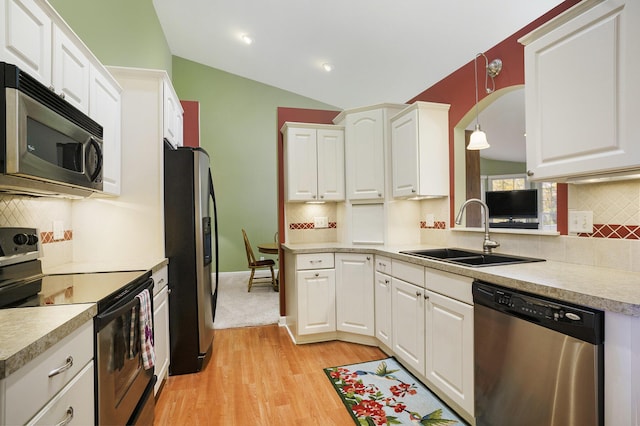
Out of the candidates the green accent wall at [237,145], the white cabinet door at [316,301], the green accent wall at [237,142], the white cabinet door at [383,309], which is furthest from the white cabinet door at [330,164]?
the green accent wall at [237,145]

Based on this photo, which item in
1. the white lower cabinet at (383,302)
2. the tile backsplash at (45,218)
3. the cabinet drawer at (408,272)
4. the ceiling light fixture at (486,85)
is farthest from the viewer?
the white lower cabinet at (383,302)

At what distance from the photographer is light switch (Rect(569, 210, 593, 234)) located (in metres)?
1.71

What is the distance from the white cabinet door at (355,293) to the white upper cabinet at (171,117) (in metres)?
1.80

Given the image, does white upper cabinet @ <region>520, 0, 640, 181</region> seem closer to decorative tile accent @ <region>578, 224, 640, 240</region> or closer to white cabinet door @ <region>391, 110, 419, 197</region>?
decorative tile accent @ <region>578, 224, 640, 240</region>

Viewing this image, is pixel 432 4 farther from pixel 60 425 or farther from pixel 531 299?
pixel 60 425

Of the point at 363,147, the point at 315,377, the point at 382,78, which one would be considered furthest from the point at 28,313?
the point at 382,78

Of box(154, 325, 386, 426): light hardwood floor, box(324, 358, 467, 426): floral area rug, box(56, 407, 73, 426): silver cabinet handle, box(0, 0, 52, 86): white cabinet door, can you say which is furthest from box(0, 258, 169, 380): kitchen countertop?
box(324, 358, 467, 426): floral area rug

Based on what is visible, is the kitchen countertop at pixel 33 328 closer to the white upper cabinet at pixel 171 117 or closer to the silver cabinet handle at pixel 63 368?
the silver cabinet handle at pixel 63 368

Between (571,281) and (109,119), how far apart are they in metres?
2.76

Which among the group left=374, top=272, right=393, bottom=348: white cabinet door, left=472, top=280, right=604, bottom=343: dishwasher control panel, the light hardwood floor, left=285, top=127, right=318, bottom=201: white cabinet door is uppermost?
left=285, top=127, right=318, bottom=201: white cabinet door

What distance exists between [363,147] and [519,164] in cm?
511

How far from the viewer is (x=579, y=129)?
1437mm

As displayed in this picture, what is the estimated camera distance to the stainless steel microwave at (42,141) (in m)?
1.09

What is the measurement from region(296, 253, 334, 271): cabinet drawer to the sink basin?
766 millimetres
